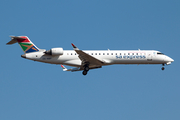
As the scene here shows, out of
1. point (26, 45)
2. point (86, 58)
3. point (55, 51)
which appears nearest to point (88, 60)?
point (86, 58)

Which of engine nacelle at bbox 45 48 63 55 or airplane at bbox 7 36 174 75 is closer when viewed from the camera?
engine nacelle at bbox 45 48 63 55

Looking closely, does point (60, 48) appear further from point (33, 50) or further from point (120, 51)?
point (120, 51)

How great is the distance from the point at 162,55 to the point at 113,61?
694 centimetres

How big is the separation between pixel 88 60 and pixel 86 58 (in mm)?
540

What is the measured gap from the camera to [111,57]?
3994 centimetres

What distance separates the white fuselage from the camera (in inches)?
1553

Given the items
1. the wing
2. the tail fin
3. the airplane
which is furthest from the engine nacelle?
the wing

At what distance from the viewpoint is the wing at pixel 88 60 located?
37.1 m

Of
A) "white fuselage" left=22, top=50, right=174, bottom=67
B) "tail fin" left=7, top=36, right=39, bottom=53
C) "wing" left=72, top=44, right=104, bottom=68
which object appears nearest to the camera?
"wing" left=72, top=44, right=104, bottom=68

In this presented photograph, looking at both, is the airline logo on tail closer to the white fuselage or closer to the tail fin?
the tail fin

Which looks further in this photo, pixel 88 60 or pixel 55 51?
pixel 55 51

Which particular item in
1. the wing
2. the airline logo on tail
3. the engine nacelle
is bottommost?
the wing

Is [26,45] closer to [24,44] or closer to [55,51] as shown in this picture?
[24,44]

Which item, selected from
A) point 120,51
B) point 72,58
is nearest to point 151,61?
point 120,51
